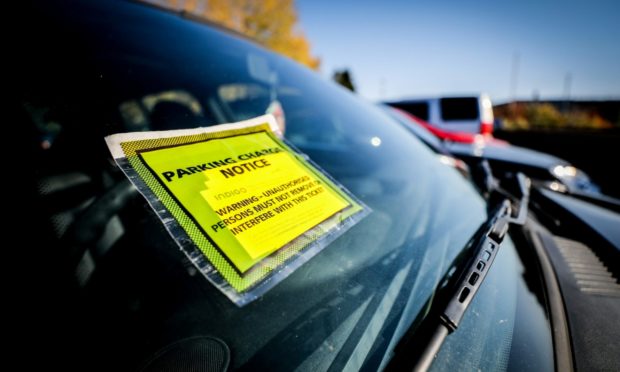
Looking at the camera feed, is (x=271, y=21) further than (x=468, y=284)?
Yes

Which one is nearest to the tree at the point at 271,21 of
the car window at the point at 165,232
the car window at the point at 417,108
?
the car window at the point at 417,108

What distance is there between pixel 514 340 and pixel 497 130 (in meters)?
22.9

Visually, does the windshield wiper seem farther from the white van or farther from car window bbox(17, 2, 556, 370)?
the white van

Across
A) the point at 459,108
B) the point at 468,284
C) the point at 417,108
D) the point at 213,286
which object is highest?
the point at 459,108

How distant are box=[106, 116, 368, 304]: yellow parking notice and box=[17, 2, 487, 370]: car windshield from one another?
0.14m

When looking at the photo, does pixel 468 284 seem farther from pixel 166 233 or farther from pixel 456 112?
pixel 456 112

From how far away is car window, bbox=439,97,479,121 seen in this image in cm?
967

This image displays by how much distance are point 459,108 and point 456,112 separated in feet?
0.53

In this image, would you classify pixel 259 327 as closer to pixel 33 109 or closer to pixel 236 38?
pixel 33 109

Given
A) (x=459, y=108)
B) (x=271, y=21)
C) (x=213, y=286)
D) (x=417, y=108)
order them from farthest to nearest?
(x=271, y=21)
(x=417, y=108)
(x=459, y=108)
(x=213, y=286)

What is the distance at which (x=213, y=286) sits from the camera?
0.79 meters

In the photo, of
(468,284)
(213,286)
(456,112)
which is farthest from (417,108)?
(213,286)

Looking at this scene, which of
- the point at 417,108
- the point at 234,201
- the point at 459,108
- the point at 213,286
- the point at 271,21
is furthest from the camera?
the point at 271,21

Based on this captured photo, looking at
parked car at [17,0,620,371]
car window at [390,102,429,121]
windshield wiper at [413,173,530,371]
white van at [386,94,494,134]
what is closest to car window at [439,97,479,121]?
white van at [386,94,494,134]
